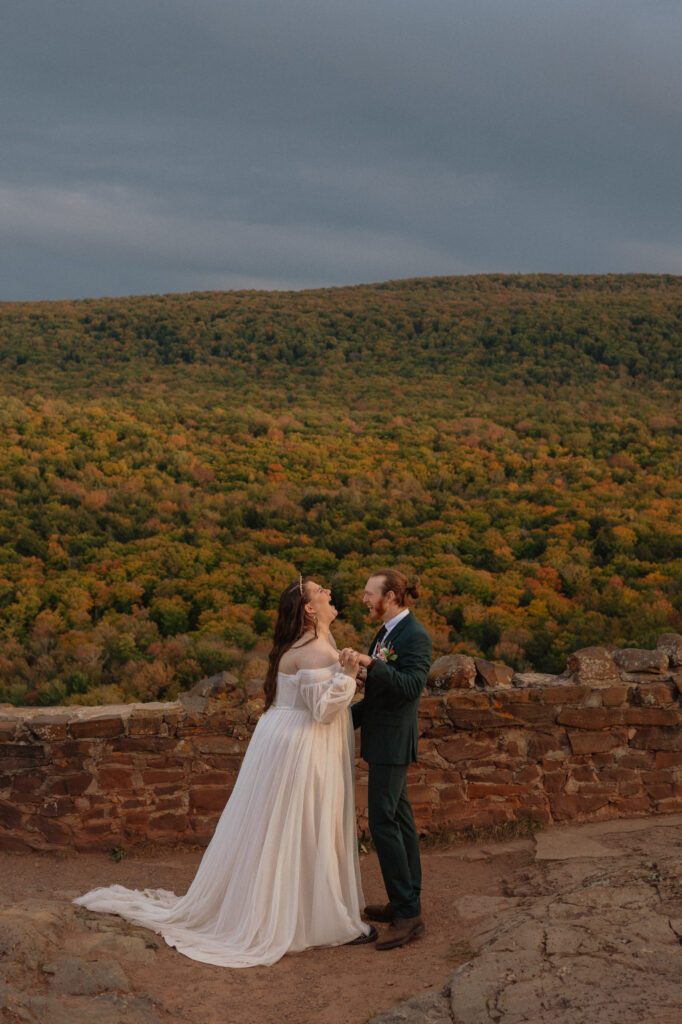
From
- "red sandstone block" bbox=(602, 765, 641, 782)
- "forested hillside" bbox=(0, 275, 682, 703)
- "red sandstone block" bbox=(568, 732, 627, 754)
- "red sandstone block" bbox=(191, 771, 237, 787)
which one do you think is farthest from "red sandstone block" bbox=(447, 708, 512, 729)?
"forested hillside" bbox=(0, 275, 682, 703)

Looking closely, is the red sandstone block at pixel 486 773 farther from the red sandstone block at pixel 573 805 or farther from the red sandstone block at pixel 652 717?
the red sandstone block at pixel 652 717

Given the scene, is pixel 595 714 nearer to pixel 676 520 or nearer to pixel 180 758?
pixel 180 758

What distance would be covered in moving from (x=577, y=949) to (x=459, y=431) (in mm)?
25059

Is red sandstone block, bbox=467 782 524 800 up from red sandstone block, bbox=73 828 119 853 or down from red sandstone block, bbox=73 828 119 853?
up

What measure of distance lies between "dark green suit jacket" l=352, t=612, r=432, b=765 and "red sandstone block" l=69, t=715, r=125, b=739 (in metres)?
2.26

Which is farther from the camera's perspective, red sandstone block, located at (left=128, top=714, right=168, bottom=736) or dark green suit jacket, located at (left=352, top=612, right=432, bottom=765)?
red sandstone block, located at (left=128, top=714, right=168, bottom=736)

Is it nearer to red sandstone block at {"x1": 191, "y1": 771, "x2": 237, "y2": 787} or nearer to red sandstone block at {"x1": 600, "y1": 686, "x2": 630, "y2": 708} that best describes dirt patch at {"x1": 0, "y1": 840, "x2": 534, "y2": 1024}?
red sandstone block at {"x1": 191, "y1": 771, "x2": 237, "y2": 787}

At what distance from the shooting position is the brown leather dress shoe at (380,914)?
4559mm

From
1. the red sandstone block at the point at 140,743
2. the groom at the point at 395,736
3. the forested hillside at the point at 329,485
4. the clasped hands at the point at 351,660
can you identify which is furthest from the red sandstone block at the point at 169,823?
the forested hillside at the point at 329,485

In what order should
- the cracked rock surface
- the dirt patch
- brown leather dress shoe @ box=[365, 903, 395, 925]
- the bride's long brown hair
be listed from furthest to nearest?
1. brown leather dress shoe @ box=[365, 903, 395, 925]
2. the bride's long brown hair
3. the dirt patch
4. the cracked rock surface

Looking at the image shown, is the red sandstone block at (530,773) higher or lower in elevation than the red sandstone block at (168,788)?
higher

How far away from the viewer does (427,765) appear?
237 inches

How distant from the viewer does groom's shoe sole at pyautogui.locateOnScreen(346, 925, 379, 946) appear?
4.30 metres

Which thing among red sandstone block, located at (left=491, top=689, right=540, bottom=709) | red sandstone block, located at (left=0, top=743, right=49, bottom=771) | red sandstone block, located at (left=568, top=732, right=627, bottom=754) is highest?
red sandstone block, located at (left=491, top=689, right=540, bottom=709)
